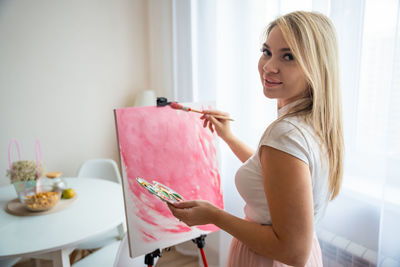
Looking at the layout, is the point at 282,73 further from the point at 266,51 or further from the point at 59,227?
the point at 59,227

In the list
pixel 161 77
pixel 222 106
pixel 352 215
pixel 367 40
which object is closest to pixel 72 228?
pixel 222 106

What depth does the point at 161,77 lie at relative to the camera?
2686 mm

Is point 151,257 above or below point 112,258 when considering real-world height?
above

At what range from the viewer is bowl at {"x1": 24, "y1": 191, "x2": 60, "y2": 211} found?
142cm

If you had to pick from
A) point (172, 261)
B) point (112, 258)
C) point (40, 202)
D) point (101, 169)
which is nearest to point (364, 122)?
point (112, 258)

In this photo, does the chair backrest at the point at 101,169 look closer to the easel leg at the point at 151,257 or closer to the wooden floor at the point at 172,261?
the wooden floor at the point at 172,261

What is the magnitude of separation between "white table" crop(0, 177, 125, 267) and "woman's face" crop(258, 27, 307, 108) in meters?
1.05

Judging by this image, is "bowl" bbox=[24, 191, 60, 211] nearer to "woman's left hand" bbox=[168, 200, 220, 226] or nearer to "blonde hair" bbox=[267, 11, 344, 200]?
"woman's left hand" bbox=[168, 200, 220, 226]

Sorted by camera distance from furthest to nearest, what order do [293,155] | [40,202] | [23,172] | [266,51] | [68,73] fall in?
[68,73] → [23,172] → [40,202] → [266,51] → [293,155]

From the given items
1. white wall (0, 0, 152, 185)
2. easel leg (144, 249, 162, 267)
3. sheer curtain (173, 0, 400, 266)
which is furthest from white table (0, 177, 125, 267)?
sheer curtain (173, 0, 400, 266)

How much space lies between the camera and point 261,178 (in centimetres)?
78

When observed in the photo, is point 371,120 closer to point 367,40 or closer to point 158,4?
point 367,40

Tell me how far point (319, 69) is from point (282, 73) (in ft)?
0.33

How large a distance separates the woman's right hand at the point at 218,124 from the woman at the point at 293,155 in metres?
0.39
